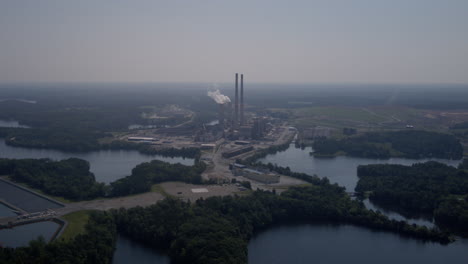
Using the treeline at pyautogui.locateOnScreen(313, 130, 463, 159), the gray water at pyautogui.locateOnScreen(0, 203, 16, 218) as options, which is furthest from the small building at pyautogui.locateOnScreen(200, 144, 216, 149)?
the gray water at pyautogui.locateOnScreen(0, 203, 16, 218)

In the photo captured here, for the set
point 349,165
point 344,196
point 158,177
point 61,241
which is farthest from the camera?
point 349,165

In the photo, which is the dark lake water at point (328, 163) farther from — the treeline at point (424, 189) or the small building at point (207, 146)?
the small building at point (207, 146)

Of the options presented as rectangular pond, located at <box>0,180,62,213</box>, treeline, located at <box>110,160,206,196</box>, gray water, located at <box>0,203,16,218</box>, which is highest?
treeline, located at <box>110,160,206,196</box>

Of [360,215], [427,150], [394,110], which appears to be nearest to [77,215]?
[360,215]

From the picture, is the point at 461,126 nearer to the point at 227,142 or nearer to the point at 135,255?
the point at 227,142

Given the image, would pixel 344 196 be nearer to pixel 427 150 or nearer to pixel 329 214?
pixel 329 214

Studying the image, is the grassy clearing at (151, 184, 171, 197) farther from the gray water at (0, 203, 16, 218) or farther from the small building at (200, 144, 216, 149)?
the small building at (200, 144, 216, 149)
